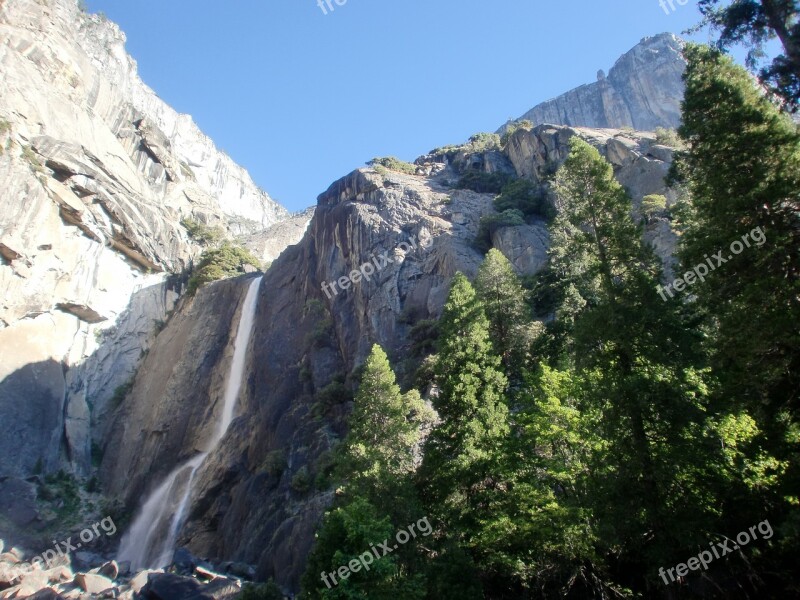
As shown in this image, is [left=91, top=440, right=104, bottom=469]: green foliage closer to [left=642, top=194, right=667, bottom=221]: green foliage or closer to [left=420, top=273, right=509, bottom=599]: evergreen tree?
[left=420, top=273, right=509, bottom=599]: evergreen tree

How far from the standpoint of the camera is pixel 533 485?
14.1 m

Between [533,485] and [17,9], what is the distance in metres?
66.3

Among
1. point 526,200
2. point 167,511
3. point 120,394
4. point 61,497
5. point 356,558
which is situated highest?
point 526,200

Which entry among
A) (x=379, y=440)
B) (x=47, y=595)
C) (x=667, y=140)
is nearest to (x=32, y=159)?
(x=47, y=595)

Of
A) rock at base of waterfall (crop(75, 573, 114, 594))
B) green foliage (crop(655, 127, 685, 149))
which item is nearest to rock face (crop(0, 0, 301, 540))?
rock at base of waterfall (crop(75, 573, 114, 594))

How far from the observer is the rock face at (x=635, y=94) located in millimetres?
78750

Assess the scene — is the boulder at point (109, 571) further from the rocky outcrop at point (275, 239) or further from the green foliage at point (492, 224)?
the rocky outcrop at point (275, 239)

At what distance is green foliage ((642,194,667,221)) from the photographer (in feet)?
98.3

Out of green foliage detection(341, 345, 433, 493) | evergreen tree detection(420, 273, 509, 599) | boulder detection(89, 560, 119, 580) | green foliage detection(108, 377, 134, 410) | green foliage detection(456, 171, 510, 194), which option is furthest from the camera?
green foliage detection(108, 377, 134, 410)

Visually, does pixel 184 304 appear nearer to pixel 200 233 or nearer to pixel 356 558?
pixel 200 233

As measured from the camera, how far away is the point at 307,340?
39531mm

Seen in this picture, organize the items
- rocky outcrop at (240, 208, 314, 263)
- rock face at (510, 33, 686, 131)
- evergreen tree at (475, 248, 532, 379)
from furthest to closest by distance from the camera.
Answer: rocky outcrop at (240, 208, 314, 263) → rock face at (510, 33, 686, 131) → evergreen tree at (475, 248, 532, 379)

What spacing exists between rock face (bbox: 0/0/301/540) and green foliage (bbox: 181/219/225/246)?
128 centimetres

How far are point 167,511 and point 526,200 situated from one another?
33930 mm
